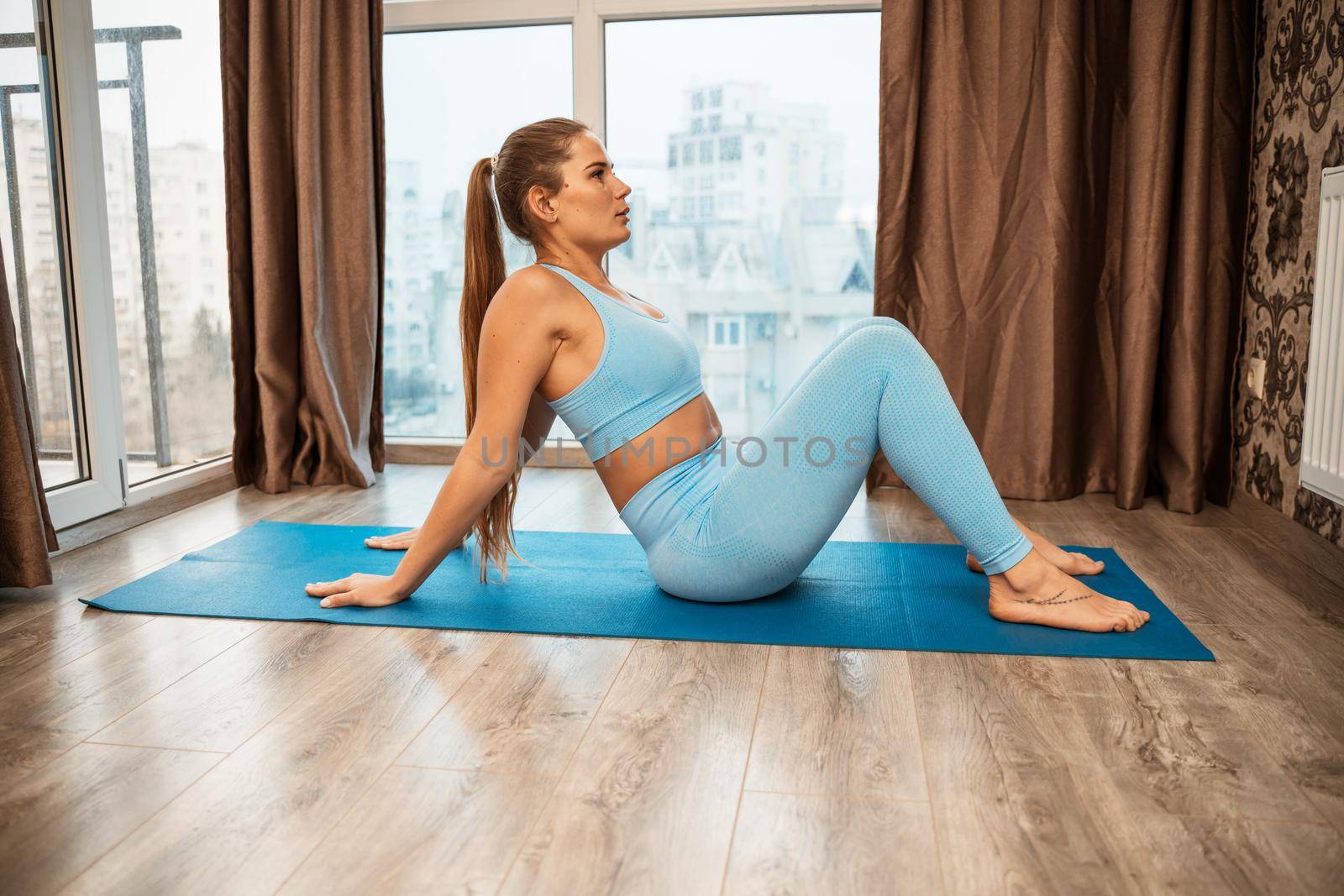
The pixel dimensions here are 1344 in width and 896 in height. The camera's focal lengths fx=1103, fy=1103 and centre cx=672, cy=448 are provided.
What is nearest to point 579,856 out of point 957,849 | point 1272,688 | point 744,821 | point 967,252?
point 744,821

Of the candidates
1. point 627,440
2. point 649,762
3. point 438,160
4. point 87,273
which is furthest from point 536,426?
point 438,160

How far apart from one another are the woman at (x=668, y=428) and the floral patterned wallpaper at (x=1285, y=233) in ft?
3.30

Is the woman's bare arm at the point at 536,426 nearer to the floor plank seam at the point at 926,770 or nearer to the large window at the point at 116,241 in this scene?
the floor plank seam at the point at 926,770

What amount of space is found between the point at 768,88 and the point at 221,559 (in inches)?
86.2

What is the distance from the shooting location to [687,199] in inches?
142

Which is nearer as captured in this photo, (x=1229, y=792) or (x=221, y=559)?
(x=1229, y=792)

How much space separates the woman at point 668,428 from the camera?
1812 millimetres

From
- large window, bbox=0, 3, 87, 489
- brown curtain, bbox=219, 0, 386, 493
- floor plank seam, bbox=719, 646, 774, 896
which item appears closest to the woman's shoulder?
floor plank seam, bbox=719, 646, 774, 896

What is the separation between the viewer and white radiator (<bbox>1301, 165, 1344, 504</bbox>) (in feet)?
7.21

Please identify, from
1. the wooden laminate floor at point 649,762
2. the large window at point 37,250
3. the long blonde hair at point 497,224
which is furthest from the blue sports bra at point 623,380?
the large window at point 37,250

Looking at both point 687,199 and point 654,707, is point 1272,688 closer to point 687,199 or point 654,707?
point 654,707

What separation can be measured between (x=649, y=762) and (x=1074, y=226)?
2.21 metres

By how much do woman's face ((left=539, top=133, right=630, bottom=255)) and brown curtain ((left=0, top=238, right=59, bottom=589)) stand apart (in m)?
1.07

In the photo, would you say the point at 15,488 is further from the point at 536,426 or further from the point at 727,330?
the point at 727,330
